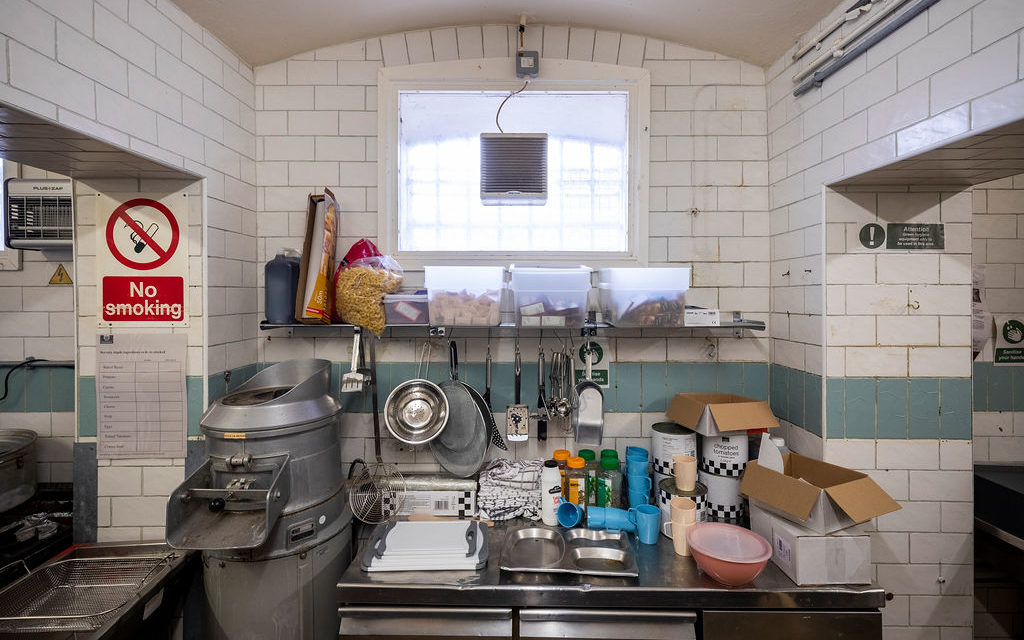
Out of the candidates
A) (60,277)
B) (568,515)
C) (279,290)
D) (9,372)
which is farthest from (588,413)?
(9,372)

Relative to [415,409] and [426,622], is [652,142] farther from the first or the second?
[426,622]

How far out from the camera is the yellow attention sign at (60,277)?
7.61ft

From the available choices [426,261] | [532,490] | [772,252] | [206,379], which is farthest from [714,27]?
[206,379]

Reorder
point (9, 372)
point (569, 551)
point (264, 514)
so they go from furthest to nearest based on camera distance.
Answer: point (9, 372), point (569, 551), point (264, 514)

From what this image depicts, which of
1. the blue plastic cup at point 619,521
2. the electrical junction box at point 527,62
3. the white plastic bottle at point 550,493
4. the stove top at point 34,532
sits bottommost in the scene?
the stove top at point 34,532

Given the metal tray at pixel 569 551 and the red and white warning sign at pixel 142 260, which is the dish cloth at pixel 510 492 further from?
the red and white warning sign at pixel 142 260

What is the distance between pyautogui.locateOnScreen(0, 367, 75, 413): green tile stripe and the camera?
2.29m

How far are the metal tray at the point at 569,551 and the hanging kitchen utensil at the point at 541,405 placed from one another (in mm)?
414

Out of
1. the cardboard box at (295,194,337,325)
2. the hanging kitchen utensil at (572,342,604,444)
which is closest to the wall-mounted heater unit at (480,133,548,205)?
the cardboard box at (295,194,337,325)

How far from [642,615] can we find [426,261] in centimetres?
170

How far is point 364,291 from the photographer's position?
6.13 feet

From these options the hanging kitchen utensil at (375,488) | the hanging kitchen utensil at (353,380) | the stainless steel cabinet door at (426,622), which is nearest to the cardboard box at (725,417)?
the stainless steel cabinet door at (426,622)

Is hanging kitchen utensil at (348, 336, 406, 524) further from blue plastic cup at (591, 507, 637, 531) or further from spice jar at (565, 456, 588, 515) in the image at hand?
blue plastic cup at (591, 507, 637, 531)

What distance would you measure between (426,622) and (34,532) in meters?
1.75
